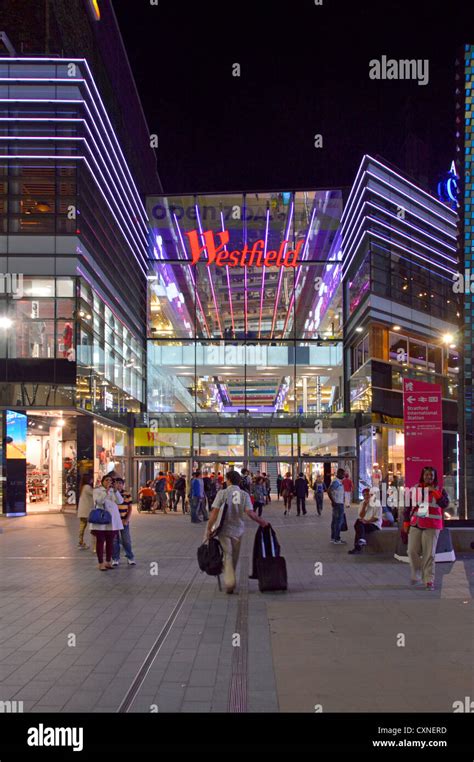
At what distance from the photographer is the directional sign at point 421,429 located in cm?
1330

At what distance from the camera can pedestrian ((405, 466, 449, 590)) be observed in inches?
403

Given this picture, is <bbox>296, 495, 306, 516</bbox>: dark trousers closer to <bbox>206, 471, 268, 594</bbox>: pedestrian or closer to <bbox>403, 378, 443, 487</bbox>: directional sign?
<bbox>403, 378, 443, 487</bbox>: directional sign

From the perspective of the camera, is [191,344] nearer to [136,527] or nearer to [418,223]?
[418,223]

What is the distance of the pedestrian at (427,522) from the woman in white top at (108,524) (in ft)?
15.6

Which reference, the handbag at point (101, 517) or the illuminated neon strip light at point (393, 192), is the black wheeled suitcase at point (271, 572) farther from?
the illuminated neon strip light at point (393, 192)

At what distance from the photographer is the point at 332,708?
5336mm

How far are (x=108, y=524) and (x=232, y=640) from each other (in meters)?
5.12

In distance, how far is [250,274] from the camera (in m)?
41.2

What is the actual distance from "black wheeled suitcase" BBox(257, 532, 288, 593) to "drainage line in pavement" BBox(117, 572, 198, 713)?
1200 mm

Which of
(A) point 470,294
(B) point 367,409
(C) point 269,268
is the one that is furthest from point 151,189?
(A) point 470,294

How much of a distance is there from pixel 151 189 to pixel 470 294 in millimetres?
44501

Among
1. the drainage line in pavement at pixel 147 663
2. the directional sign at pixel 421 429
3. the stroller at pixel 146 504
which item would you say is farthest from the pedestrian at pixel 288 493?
the drainage line in pavement at pixel 147 663

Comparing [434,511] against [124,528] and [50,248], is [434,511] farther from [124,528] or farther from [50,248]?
[50,248]

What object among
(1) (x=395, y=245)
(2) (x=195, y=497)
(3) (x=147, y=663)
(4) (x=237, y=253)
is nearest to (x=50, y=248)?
(2) (x=195, y=497)
